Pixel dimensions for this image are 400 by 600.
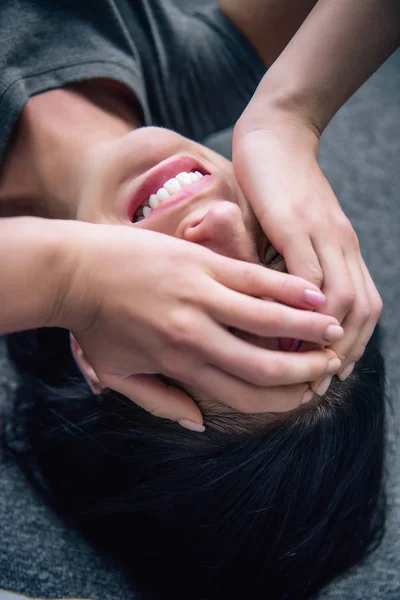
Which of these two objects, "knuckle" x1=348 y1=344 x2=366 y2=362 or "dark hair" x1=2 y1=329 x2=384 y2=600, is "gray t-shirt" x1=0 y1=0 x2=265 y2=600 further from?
"knuckle" x1=348 y1=344 x2=366 y2=362

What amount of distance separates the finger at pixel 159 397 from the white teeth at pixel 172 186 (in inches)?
10.3

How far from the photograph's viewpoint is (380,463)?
908 mm

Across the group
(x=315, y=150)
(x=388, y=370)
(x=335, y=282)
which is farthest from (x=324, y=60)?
(x=388, y=370)

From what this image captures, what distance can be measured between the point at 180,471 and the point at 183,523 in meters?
0.10

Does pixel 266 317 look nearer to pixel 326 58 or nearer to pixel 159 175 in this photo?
pixel 159 175

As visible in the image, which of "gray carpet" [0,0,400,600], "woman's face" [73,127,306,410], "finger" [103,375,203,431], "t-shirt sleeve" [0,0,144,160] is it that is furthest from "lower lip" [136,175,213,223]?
"gray carpet" [0,0,400,600]

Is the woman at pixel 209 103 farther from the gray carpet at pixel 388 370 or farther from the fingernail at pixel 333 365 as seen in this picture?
the gray carpet at pixel 388 370

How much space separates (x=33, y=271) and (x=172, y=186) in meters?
0.23

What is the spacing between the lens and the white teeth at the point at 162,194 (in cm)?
79

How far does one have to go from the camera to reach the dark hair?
30.8 inches

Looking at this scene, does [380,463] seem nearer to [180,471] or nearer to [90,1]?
[180,471]

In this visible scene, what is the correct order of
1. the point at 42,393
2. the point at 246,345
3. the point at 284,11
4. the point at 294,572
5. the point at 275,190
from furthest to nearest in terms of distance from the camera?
the point at 284,11 < the point at 42,393 < the point at 294,572 < the point at 275,190 < the point at 246,345

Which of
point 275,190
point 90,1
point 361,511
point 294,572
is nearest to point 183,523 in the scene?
point 294,572

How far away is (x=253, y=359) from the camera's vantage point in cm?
64
